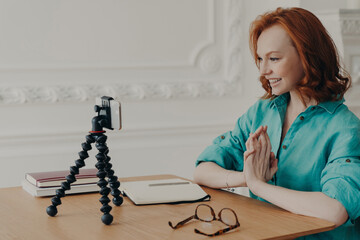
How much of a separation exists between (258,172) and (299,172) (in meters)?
0.21

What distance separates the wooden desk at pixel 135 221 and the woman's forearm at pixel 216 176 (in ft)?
0.22

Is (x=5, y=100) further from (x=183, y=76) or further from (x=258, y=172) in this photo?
(x=258, y=172)

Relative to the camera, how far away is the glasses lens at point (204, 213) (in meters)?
1.70

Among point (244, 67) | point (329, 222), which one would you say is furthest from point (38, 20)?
point (329, 222)

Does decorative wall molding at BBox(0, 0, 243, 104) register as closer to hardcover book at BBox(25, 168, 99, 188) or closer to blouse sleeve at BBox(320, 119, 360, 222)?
hardcover book at BBox(25, 168, 99, 188)

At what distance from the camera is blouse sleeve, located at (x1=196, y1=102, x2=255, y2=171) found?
2.33 m

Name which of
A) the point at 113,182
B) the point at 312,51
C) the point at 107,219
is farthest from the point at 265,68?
the point at 107,219

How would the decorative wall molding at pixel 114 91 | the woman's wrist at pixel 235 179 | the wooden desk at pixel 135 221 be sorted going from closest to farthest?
the wooden desk at pixel 135 221, the woman's wrist at pixel 235 179, the decorative wall molding at pixel 114 91

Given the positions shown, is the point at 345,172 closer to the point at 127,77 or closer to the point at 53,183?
the point at 53,183

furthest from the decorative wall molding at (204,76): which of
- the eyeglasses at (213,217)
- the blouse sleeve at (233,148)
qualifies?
the eyeglasses at (213,217)

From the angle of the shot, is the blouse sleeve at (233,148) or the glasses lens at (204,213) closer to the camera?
the glasses lens at (204,213)

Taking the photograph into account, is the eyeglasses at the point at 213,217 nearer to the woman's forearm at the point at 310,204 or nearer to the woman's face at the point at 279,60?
the woman's forearm at the point at 310,204

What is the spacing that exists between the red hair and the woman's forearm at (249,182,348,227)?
47 cm

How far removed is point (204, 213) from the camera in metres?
1.77
